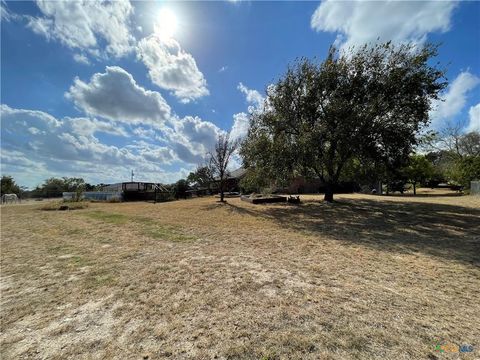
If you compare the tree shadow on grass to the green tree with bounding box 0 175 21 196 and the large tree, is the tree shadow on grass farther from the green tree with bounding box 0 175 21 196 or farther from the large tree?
the green tree with bounding box 0 175 21 196

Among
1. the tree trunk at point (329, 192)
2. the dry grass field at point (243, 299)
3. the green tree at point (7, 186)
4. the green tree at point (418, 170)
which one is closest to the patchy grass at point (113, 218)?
the dry grass field at point (243, 299)

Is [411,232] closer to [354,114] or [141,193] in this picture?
[354,114]

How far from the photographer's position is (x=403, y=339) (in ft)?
8.22

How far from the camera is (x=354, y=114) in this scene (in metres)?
13.4

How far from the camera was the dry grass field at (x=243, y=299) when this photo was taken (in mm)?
2525

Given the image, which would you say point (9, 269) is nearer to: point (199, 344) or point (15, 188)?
point (199, 344)

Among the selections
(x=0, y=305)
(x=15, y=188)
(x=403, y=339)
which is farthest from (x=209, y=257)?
(x=15, y=188)

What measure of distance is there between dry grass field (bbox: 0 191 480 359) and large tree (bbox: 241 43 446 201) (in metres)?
7.64

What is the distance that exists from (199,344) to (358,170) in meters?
19.2

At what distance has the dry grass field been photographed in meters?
2.53

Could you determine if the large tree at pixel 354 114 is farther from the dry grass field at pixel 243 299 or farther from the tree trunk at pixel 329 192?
the dry grass field at pixel 243 299

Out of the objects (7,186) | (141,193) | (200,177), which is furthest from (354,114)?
(7,186)

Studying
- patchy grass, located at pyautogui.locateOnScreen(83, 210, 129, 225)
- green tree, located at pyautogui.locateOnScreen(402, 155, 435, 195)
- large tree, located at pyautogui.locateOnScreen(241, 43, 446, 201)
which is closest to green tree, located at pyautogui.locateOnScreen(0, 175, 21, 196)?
patchy grass, located at pyautogui.locateOnScreen(83, 210, 129, 225)

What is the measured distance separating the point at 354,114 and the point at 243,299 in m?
12.8
